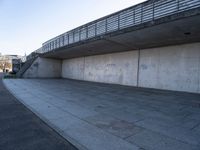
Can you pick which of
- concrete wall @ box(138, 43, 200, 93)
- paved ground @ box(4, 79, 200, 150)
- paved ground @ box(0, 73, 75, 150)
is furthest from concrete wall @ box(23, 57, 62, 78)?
paved ground @ box(0, 73, 75, 150)

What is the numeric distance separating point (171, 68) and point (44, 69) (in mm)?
18896

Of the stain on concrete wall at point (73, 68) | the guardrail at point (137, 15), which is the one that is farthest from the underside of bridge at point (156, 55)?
the stain on concrete wall at point (73, 68)

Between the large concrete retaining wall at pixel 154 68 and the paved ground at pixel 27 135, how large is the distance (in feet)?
32.7

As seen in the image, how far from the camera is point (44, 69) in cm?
2414

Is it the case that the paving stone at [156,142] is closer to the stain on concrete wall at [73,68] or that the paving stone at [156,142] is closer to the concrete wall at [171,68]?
the concrete wall at [171,68]

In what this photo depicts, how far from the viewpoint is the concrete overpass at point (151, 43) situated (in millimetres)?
8352

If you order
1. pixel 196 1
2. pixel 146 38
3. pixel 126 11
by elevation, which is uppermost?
pixel 126 11

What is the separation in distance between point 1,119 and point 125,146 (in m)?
4.06

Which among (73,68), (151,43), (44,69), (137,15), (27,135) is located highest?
(137,15)

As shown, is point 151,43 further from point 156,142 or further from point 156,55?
point 156,142

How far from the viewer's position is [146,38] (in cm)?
1088

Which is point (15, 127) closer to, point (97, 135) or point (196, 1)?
point (97, 135)

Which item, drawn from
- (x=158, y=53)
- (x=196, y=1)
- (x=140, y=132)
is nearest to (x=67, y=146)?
(x=140, y=132)

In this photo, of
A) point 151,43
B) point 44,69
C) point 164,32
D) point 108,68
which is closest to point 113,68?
point 108,68
